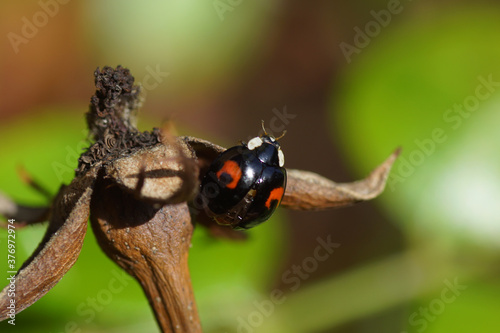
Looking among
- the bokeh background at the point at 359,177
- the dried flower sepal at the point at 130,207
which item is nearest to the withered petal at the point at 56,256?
the dried flower sepal at the point at 130,207

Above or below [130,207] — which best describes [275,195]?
below

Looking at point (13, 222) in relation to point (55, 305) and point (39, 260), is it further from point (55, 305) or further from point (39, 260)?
point (55, 305)

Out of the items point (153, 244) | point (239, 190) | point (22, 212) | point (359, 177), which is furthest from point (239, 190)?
point (359, 177)

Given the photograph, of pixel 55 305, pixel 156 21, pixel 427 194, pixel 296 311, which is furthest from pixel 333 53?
pixel 55 305

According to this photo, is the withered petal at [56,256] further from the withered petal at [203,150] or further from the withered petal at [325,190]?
the withered petal at [325,190]

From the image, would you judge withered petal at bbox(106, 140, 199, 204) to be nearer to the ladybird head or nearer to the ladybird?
the ladybird

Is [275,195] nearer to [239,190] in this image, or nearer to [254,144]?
[239,190]
